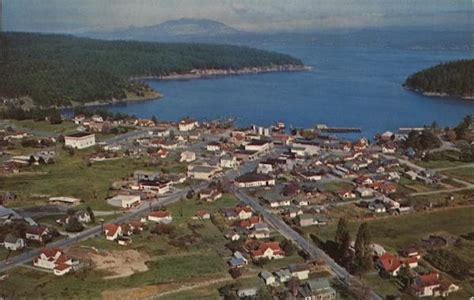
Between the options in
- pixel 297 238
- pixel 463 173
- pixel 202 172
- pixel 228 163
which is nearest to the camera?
pixel 297 238

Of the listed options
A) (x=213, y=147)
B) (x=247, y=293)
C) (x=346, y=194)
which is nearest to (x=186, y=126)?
(x=213, y=147)

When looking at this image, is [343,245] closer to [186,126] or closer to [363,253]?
[363,253]

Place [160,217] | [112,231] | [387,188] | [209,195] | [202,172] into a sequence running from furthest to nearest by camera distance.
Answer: [202,172], [387,188], [209,195], [160,217], [112,231]

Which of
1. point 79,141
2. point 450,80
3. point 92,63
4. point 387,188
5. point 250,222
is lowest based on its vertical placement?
point 387,188

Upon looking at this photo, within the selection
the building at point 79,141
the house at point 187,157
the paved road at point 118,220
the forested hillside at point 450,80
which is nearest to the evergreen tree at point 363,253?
the paved road at point 118,220

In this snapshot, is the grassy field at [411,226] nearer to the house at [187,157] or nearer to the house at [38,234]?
the house at [38,234]

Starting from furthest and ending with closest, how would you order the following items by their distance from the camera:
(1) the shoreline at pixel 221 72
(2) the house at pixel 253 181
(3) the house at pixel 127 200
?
1. (1) the shoreline at pixel 221 72
2. (2) the house at pixel 253 181
3. (3) the house at pixel 127 200

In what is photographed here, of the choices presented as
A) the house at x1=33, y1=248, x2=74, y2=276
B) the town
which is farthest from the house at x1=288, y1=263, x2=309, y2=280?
the house at x1=33, y1=248, x2=74, y2=276

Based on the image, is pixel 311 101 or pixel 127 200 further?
pixel 311 101
